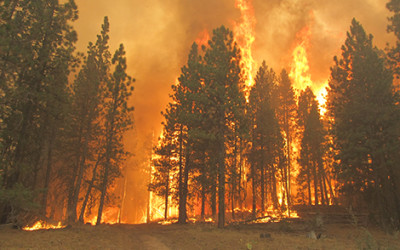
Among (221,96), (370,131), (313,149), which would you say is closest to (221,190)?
(221,96)

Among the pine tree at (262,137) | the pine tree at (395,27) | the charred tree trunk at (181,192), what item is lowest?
the charred tree trunk at (181,192)

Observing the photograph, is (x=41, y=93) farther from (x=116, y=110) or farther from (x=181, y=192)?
(x=181, y=192)

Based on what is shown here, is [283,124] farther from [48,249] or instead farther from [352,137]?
[48,249]

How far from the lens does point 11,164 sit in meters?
14.0

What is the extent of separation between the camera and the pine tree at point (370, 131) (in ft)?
60.5

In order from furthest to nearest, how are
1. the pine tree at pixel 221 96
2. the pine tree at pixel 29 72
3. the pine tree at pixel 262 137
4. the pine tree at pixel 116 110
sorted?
the pine tree at pixel 262 137
the pine tree at pixel 116 110
the pine tree at pixel 221 96
the pine tree at pixel 29 72

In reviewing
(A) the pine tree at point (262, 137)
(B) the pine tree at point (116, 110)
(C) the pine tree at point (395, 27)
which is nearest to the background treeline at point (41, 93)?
(B) the pine tree at point (116, 110)

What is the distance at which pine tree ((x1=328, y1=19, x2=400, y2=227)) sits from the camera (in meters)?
18.5

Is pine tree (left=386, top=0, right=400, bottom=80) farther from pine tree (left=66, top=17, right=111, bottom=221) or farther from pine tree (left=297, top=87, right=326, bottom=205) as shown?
pine tree (left=66, top=17, right=111, bottom=221)

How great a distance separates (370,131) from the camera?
1927 cm

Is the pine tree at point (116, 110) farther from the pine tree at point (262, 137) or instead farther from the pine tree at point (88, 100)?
the pine tree at point (262, 137)

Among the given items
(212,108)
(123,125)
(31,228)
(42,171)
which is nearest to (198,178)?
(212,108)

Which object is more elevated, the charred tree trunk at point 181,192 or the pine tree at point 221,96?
the pine tree at point 221,96

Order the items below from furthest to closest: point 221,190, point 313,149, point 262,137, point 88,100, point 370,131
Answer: point 313,149
point 262,137
point 88,100
point 370,131
point 221,190
